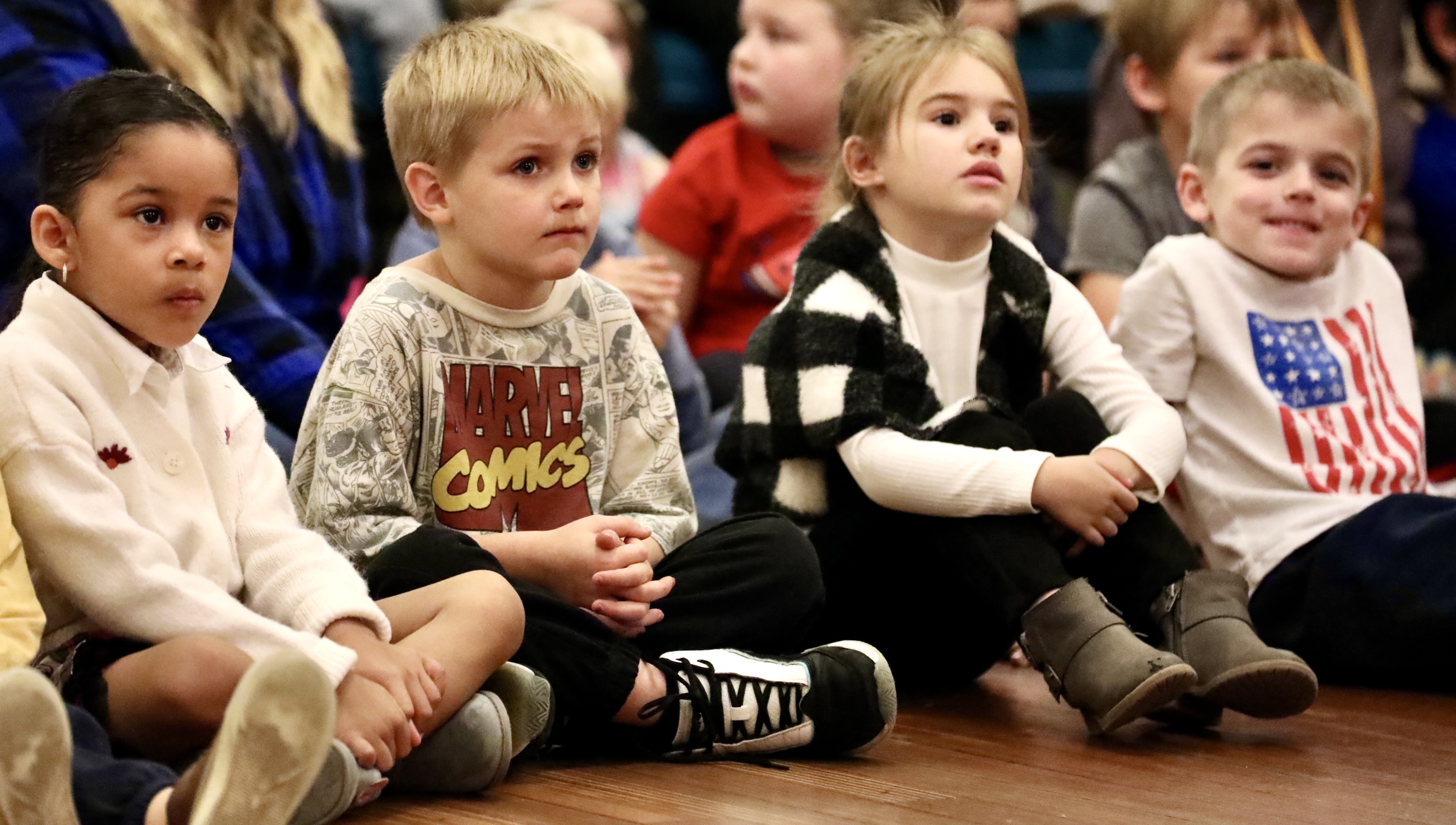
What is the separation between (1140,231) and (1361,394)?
0.45 meters

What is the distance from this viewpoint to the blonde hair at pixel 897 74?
5.62 ft

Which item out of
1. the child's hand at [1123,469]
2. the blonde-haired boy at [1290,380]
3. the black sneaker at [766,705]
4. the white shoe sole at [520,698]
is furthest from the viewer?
the blonde-haired boy at [1290,380]

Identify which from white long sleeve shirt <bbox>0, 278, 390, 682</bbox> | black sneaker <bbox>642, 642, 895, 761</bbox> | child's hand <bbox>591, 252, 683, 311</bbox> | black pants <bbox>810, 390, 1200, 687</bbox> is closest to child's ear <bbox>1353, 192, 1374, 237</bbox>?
black pants <bbox>810, 390, 1200, 687</bbox>

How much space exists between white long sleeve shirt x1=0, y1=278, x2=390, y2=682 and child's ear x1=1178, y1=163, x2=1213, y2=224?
3.86 feet

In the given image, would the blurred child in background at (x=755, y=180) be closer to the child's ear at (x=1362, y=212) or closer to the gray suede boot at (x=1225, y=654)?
the child's ear at (x=1362, y=212)

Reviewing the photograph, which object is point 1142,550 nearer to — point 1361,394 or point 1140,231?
point 1361,394

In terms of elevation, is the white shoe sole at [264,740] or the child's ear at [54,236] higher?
the child's ear at [54,236]

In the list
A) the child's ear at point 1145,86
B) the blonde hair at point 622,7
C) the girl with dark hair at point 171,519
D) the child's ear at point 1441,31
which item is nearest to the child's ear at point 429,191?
the girl with dark hair at point 171,519

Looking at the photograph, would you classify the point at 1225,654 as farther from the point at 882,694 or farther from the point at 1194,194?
the point at 1194,194

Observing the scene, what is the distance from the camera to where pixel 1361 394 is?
74.6 inches

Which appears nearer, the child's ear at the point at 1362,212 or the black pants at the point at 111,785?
the black pants at the point at 111,785

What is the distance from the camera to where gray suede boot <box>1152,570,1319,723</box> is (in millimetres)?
1458

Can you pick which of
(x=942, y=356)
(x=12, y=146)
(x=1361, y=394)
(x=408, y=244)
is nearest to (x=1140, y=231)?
(x=1361, y=394)

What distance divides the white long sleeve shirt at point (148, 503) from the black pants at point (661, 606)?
8 cm
